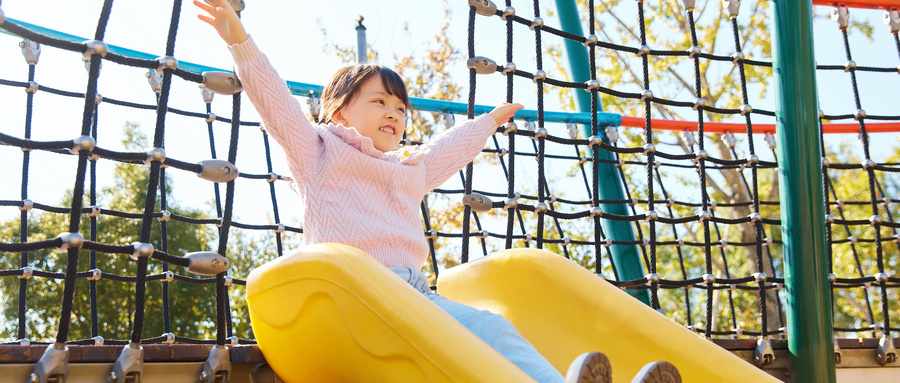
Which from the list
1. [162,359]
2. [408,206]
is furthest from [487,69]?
[162,359]

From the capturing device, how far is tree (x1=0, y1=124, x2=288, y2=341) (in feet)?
30.3

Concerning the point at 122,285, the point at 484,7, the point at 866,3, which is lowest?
the point at 122,285

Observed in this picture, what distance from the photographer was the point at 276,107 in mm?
1595

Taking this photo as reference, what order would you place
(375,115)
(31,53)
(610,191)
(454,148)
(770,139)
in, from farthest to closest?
(770,139)
(610,191)
(31,53)
(454,148)
(375,115)

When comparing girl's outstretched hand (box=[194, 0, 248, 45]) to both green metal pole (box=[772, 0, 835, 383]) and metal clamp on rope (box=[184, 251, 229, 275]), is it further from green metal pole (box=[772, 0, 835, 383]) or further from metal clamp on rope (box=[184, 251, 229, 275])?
green metal pole (box=[772, 0, 835, 383])

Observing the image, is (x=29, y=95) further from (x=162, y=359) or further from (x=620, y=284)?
(x=620, y=284)

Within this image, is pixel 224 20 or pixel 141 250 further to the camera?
pixel 224 20

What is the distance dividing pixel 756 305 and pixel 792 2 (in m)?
10.6

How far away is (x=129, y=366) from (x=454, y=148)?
109 centimetres

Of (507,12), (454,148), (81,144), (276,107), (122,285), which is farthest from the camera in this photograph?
(122,285)

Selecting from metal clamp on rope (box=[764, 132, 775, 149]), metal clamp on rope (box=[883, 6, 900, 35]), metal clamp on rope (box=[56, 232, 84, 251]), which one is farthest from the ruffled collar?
metal clamp on rope (box=[764, 132, 775, 149])

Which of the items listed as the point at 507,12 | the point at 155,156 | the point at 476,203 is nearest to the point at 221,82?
the point at 155,156

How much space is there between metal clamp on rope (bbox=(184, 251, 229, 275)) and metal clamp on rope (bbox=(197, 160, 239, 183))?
15 cm

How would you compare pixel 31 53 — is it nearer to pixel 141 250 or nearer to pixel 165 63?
pixel 165 63
